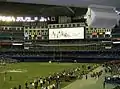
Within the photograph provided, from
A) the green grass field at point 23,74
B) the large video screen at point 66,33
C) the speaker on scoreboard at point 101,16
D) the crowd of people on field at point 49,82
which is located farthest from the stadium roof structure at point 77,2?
the large video screen at point 66,33

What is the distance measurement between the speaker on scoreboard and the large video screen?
46.1m

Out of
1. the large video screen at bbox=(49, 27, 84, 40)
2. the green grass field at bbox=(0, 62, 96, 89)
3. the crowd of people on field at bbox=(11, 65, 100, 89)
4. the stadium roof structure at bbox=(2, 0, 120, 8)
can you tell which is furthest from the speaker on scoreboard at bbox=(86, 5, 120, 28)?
the large video screen at bbox=(49, 27, 84, 40)

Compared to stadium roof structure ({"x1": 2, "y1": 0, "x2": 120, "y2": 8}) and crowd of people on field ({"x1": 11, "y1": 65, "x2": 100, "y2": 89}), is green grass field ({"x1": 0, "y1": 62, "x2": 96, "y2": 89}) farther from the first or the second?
stadium roof structure ({"x1": 2, "y1": 0, "x2": 120, "y2": 8})

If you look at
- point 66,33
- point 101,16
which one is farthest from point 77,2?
point 66,33

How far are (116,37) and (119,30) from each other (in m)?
2.35

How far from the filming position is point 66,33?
165ft

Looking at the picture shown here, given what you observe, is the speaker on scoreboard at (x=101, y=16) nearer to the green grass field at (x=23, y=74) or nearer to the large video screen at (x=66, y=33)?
the green grass field at (x=23, y=74)

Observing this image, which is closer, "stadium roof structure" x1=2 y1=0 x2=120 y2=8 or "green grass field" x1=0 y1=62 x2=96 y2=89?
"stadium roof structure" x1=2 y1=0 x2=120 y2=8

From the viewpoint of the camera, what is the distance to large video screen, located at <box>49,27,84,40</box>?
49750 millimetres

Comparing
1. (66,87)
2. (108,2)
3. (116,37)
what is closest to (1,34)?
(116,37)

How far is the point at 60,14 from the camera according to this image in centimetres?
5103

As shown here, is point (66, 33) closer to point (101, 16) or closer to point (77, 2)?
point (101, 16)

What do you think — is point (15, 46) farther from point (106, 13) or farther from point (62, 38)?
point (106, 13)

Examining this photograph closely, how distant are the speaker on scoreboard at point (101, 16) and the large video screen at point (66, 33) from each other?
4607 cm
